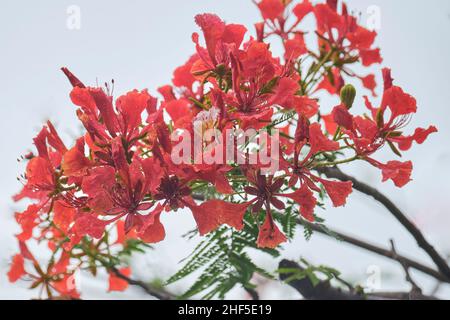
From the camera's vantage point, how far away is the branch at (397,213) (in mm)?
1772

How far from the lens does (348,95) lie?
1.41m

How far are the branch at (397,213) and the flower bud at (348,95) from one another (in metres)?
0.33

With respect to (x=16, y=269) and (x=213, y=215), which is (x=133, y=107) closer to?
(x=213, y=215)

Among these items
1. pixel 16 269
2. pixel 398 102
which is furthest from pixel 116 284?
pixel 398 102

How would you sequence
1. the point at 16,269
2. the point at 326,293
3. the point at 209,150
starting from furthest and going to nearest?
the point at 16,269, the point at 326,293, the point at 209,150

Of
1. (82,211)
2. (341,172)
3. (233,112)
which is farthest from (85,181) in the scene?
(341,172)

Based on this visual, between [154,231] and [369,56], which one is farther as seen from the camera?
[369,56]

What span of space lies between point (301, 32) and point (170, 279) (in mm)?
891

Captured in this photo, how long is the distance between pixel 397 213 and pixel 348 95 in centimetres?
68

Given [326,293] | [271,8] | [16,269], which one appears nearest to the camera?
[271,8]

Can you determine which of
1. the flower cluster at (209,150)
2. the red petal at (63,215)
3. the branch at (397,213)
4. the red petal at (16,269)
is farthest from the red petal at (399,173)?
the red petal at (16,269)

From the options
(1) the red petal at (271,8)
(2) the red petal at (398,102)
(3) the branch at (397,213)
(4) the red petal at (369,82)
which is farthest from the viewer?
(4) the red petal at (369,82)

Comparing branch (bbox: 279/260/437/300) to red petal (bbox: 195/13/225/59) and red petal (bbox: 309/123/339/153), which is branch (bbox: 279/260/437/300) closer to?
red petal (bbox: 309/123/339/153)

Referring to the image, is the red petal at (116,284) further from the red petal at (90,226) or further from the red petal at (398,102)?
the red petal at (398,102)
